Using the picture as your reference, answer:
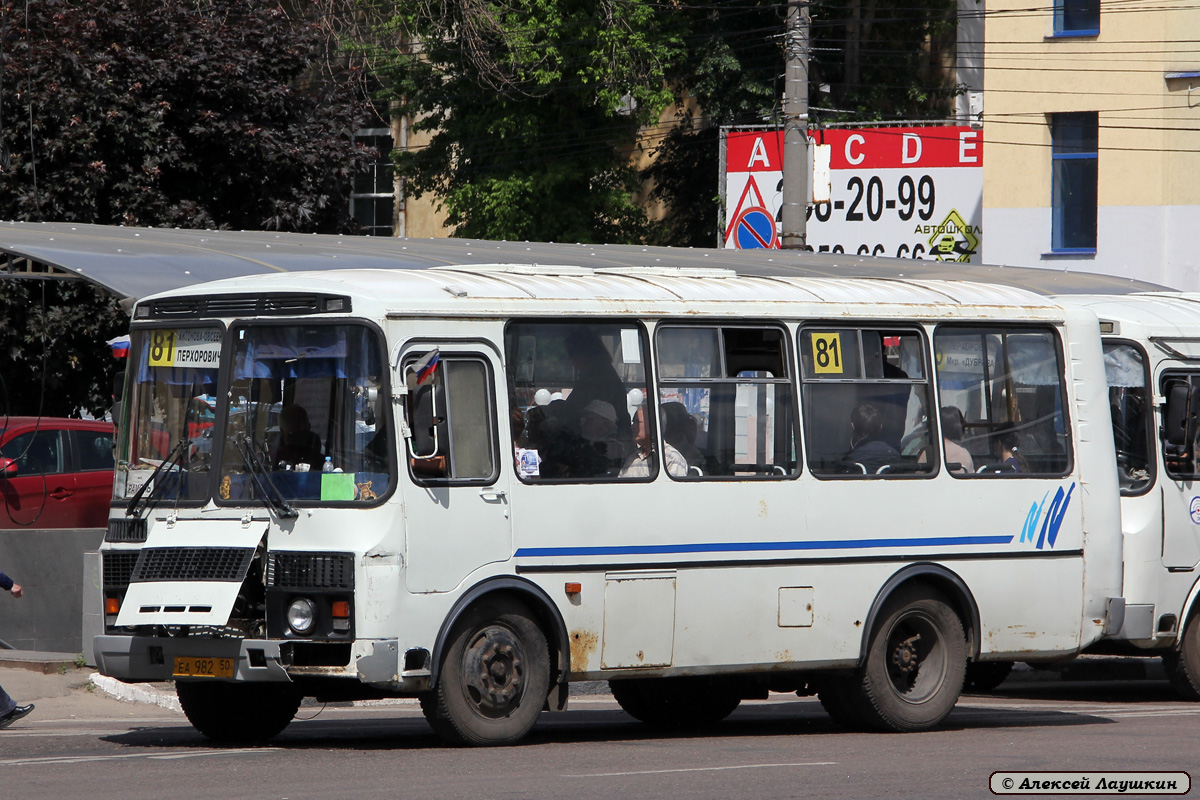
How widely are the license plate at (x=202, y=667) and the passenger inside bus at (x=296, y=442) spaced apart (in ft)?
3.52

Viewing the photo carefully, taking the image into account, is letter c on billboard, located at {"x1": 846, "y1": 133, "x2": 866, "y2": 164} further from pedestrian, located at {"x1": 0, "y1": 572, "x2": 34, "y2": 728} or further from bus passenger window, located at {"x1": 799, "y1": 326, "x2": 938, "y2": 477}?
pedestrian, located at {"x1": 0, "y1": 572, "x2": 34, "y2": 728}

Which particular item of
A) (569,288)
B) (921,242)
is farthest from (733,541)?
(921,242)

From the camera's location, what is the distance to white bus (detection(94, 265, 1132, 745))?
9461 millimetres

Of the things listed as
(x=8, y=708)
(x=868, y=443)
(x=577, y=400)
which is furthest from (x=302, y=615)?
(x=868, y=443)

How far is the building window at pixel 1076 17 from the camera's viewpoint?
96.7 ft

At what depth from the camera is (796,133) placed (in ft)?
71.2

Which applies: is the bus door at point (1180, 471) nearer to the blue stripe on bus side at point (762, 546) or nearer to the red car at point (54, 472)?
the blue stripe on bus side at point (762, 546)

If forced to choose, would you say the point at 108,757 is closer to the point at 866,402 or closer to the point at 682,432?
the point at 682,432

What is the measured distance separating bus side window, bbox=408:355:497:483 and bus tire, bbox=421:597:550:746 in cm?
76

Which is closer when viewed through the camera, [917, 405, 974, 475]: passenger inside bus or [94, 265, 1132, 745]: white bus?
[94, 265, 1132, 745]: white bus

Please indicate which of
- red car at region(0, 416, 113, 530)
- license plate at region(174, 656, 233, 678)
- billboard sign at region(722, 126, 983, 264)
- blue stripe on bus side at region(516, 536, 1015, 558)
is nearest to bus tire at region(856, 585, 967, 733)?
blue stripe on bus side at region(516, 536, 1015, 558)

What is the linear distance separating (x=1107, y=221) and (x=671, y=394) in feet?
66.6

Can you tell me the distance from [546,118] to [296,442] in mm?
29559

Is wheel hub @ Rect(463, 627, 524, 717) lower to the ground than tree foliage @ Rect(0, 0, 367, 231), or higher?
lower
